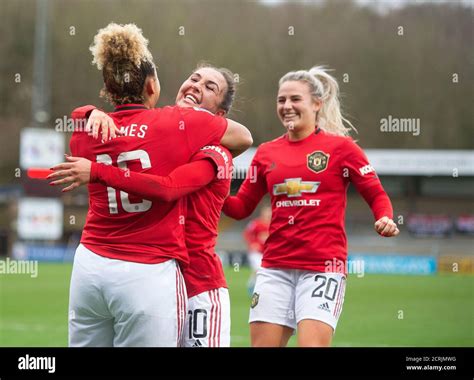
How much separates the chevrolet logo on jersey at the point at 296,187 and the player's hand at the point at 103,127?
1.68 meters

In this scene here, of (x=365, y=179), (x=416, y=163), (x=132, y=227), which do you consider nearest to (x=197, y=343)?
(x=132, y=227)

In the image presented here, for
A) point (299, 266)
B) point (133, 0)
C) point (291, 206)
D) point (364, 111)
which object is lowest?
point (299, 266)

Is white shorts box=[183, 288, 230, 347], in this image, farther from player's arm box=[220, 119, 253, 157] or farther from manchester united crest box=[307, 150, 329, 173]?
manchester united crest box=[307, 150, 329, 173]

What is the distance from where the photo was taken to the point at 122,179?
152 inches

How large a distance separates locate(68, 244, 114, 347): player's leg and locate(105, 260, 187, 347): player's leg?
2.6 inches

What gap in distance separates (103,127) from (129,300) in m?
0.79

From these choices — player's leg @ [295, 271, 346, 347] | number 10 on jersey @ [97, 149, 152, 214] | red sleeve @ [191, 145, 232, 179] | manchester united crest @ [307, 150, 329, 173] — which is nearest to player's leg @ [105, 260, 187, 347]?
number 10 on jersey @ [97, 149, 152, 214]

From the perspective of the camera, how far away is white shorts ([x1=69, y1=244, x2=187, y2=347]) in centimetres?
391

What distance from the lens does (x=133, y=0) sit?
170 ft

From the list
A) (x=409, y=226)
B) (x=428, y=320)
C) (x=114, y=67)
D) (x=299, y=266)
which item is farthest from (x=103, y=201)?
(x=409, y=226)

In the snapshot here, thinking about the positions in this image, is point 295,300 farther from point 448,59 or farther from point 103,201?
point 448,59

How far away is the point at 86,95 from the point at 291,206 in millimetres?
45445

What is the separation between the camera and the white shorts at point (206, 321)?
14.2 ft
